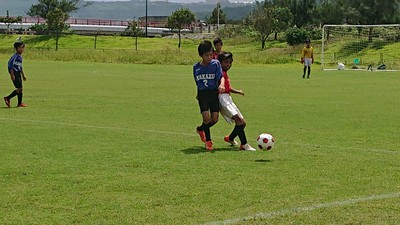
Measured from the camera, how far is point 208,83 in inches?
470

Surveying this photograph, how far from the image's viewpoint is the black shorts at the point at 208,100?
1198 centimetres

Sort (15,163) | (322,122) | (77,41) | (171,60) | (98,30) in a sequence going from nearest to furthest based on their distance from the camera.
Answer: (15,163), (322,122), (171,60), (77,41), (98,30)

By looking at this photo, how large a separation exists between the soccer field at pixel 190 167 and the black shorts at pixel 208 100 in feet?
2.25

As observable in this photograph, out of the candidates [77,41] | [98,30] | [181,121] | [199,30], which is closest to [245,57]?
[77,41]

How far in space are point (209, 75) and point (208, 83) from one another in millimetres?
152

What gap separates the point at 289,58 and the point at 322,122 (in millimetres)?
42964

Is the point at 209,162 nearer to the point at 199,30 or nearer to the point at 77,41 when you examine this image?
the point at 77,41

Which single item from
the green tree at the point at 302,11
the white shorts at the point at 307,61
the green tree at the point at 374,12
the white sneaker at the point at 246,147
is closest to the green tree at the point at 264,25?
the green tree at the point at 374,12

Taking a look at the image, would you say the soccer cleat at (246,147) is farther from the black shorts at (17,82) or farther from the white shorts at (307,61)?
the white shorts at (307,61)

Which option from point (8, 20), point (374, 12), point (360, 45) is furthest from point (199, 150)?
point (8, 20)

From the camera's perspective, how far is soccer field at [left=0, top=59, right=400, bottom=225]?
741 centimetres

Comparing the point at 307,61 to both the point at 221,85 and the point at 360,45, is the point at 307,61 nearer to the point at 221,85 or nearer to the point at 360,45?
the point at 360,45

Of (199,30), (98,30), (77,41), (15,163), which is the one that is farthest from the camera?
(98,30)

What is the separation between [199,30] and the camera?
11944 centimetres
